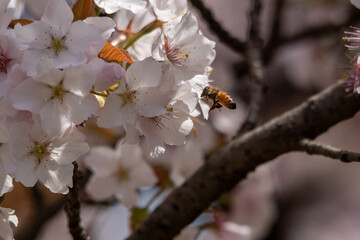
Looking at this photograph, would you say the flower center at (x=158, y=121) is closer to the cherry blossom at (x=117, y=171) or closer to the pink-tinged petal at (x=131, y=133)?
the pink-tinged petal at (x=131, y=133)

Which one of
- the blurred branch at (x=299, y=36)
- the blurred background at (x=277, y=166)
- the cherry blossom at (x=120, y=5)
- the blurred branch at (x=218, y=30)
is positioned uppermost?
the cherry blossom at (x=120, y=5)

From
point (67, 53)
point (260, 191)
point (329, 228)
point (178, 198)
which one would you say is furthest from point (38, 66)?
point (329, 228)

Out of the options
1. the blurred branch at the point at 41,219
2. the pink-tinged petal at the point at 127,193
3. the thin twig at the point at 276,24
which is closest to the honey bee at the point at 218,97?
the pink-tinged petal at the point at 127,193

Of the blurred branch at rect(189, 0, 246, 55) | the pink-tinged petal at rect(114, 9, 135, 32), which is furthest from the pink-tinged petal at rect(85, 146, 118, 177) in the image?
the pink-tinged petal at rect(114, 9, 135, 32)

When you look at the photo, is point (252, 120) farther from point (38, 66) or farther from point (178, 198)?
point (38, 66)


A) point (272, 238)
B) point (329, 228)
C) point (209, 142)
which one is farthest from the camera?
point (329, 228)

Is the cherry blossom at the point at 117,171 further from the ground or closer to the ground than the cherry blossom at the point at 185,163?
closer to the ground

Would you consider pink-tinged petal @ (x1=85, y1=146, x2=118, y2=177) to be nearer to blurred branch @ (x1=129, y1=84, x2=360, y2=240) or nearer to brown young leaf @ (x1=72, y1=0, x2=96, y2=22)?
blurred branch @ (x1=129, y1=84, x2=360, y2=240)

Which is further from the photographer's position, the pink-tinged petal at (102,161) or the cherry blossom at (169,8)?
the pink-tinged petal at (102,161)

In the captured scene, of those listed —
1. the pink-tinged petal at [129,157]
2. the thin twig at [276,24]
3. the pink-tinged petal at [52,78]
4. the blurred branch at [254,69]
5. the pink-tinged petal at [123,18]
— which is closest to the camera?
the pink-tinged petal at [52,78]
